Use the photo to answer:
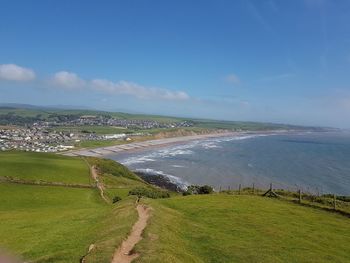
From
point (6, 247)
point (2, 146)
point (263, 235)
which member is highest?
point (263, 235)

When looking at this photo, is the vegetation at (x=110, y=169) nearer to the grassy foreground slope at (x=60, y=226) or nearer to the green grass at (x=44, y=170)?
the green grass at (x=44, y=170)

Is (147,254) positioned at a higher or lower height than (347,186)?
higher

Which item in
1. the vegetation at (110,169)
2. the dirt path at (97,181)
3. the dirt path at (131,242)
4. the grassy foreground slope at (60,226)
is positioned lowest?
the vegetation at (110,169)

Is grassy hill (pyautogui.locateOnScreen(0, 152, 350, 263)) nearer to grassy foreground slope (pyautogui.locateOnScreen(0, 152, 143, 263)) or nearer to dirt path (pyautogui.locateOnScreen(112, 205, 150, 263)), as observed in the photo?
grassy foreground slope (pyautogui.locateOnScreen(0, 152, 143, 263))

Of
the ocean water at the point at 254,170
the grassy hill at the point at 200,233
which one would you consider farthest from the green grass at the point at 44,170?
the grassy hill at the point at 200,233

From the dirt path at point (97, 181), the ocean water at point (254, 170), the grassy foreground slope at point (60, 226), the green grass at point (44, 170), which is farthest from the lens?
the ocean water at point (254, 170)

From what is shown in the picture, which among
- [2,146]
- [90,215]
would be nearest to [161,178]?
[90,215]

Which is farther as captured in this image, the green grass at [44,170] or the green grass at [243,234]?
the green grass at [44,170]

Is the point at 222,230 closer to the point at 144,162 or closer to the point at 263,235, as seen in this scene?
the point at 263,235
